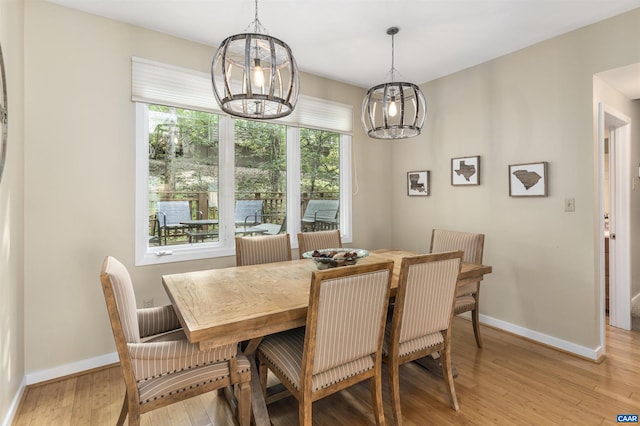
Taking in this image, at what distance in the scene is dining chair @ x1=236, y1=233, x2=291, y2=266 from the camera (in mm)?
2691

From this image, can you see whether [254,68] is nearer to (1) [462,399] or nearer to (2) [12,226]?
(2) [12,226]

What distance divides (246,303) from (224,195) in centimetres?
172

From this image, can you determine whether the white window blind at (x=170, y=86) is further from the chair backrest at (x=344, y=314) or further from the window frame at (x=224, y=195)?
the chair backrest at (x=344, y=314)

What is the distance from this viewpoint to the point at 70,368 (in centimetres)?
241

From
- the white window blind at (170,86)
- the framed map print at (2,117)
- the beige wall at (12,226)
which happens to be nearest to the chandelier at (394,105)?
the white window blind at (170,86)

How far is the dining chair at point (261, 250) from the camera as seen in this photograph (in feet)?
8.83

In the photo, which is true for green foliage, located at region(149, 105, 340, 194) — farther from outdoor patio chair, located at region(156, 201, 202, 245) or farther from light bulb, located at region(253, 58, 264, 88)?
light bulb, located at region(253, 58, 264, 88)

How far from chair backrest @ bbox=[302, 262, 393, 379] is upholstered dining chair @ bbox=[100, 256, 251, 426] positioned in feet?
1.32

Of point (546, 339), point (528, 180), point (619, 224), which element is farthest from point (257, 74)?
point (619, 224)

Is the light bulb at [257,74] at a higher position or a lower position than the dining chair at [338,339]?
higher

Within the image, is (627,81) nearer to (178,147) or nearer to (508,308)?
(508,308)

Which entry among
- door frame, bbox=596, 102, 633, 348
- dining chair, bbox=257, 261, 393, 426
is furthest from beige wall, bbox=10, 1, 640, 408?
dining chair, bbox=257, 261, 393, 426

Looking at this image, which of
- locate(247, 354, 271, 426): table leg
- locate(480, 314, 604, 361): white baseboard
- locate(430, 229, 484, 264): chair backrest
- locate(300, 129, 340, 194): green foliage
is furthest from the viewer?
locate(300, 129, 340, 194): green foliage

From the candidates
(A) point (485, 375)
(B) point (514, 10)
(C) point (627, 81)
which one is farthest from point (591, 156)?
(A) point (485, 375)
